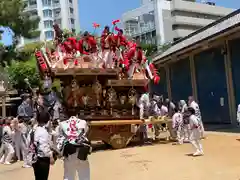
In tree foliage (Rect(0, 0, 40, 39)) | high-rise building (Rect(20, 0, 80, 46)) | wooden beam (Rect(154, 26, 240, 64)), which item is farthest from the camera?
high-rise building (Rect(20, 0, 80, 46))

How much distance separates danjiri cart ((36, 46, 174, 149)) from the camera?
13.2m

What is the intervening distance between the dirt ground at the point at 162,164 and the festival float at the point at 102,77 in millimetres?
892

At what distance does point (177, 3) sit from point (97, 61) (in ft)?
177

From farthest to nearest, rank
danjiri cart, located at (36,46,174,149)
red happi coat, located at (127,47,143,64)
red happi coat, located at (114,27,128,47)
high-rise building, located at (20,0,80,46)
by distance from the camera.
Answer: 1. high-rise building, located at (20,0,80,46)
2. red happi coat, located at (127,47,143,64)
3. red happi coat, located at (114,27,128,47)
4. danjiri cart, located at (36,46,174,149)

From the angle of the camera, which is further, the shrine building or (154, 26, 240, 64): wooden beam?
the shrine building

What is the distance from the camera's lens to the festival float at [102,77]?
13164mm

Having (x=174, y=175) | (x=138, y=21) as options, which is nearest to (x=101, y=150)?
(x=174, y=175)

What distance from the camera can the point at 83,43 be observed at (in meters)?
13.3

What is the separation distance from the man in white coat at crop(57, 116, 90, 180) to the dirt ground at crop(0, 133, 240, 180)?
7.25 ft

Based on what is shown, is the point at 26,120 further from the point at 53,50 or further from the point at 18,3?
the point at 18,3

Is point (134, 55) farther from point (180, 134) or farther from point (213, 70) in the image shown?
point (213, 70)

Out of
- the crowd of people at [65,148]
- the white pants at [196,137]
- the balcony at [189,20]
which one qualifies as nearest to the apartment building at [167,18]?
the balcony at [189,20]

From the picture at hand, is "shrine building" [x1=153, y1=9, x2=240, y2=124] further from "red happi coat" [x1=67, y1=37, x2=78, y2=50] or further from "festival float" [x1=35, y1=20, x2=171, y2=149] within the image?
"red happi coat" [x1=67, y1=37, x2=78, y2=50]

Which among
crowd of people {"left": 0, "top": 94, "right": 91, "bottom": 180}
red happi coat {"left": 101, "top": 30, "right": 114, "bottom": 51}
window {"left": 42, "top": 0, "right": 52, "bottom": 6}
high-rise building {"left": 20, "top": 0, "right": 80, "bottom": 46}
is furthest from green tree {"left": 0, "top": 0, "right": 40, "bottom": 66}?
window {"left": 42, "top": 0, "right": 52, "bottom": 6}
